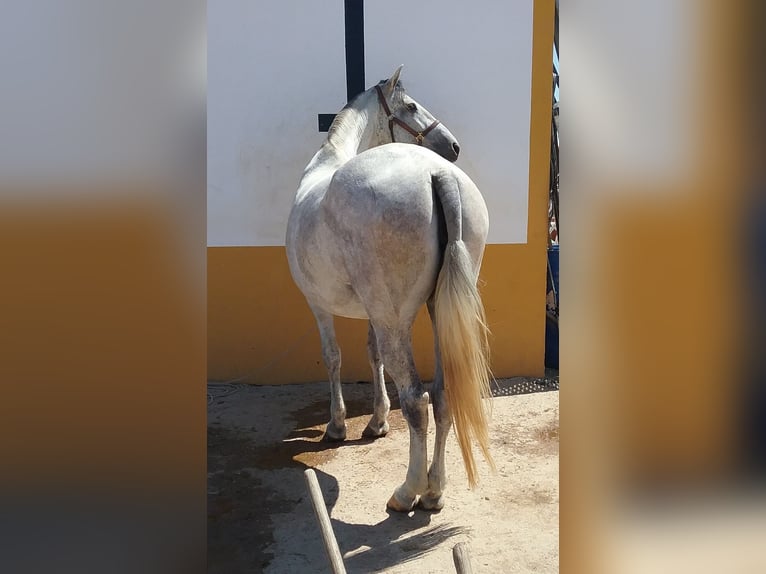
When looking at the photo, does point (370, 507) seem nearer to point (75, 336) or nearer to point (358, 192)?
point (358, 192)

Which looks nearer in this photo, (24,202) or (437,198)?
(24,202)

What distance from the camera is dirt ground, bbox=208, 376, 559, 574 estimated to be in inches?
91.9

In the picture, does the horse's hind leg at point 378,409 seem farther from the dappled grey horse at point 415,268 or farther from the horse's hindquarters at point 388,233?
the horse's hindquarters at point 388,233

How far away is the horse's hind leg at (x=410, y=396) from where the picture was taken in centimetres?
261

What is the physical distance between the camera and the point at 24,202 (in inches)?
22.8

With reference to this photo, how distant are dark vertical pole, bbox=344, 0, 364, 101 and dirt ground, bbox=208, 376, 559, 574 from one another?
2451mm

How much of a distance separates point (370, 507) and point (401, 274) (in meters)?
1.16

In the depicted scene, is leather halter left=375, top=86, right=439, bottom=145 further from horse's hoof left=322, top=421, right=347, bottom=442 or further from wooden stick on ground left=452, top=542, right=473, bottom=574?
wooden stick on ground left=452, top=542, right=473, bottom=574

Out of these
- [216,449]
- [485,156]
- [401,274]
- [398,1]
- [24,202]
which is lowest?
[216,449]

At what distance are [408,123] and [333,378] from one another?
1729 millimetres

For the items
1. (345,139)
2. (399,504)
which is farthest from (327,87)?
(399,504)

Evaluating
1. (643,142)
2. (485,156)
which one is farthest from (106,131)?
(485,156)

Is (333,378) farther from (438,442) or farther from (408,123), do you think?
(408,123)

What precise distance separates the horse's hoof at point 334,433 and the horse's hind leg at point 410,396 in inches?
40.0
